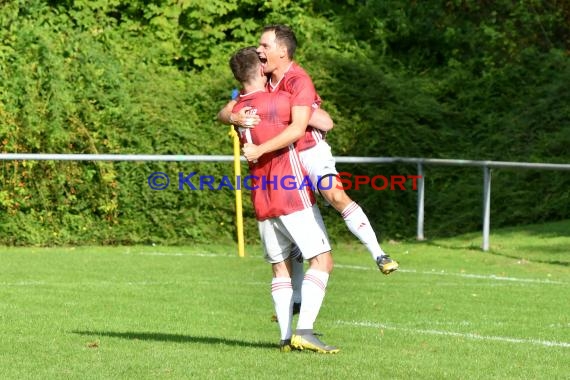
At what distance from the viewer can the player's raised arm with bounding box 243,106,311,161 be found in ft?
28.4

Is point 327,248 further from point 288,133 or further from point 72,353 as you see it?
point 72,353

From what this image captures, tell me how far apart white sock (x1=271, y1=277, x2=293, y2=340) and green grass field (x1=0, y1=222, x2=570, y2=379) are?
0.53 feet

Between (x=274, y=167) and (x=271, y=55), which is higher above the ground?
(x=271, y=55)

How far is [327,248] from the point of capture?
29.5ft

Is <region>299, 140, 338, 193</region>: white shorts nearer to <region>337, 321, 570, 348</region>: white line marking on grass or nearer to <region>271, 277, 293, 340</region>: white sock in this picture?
<region>271, 277, 293, 340</region>: white sock

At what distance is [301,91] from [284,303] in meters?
1.43

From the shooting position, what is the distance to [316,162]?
29.9 ft

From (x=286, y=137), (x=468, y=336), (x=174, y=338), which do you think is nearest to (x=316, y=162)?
(x=286, y=137)

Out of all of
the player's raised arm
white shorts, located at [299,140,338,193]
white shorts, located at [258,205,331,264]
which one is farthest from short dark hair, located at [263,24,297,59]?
white shorts, located at [258,205,331,264]

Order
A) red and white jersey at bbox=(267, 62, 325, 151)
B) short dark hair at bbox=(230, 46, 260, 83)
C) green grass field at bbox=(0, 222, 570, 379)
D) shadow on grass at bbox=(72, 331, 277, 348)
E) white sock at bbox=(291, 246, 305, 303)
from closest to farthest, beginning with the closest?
green grass field at bbox=(0, 222, 570, 379), red and white jersey at bbox=(267, 62, 325, 151), short dark hair at bbox=(230, 46, 260, 83), shadow on grass at bbox=(72, 331, 277, 348), white sock at bbox=(291, 246, 305, 303)

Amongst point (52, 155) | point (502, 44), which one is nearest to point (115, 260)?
point (52, 155)

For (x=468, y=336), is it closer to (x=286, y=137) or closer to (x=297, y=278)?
(x=297, y=278)

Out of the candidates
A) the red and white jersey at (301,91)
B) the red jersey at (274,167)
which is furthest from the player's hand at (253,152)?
the red and white jersey at (301,91)

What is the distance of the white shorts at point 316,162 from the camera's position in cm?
905
